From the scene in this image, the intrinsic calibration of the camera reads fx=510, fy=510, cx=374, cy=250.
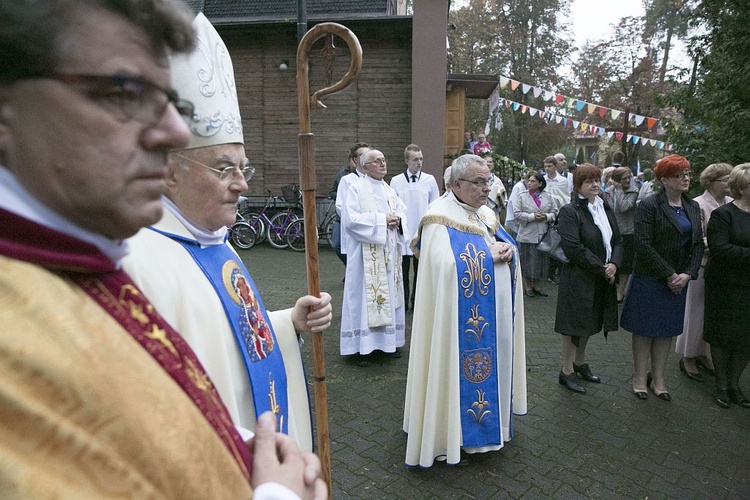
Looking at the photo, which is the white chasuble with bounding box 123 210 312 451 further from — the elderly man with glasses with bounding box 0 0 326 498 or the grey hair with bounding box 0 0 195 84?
the grey hair with bounding box 0 0 195 84

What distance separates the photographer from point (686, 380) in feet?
16.2

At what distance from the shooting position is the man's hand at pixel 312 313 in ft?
6.18

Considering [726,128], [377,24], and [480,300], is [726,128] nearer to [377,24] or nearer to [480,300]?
[480,300]


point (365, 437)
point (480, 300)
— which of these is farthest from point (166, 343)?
point (365, 437)

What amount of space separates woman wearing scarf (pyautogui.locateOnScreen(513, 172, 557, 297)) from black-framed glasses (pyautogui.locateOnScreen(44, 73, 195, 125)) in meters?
7.45

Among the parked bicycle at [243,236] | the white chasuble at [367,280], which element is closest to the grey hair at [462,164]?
the white chasuble at [367,280]

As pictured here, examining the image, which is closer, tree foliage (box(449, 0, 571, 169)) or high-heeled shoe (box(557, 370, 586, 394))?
high-heeled shoe (box(557, 370, 586, 394))

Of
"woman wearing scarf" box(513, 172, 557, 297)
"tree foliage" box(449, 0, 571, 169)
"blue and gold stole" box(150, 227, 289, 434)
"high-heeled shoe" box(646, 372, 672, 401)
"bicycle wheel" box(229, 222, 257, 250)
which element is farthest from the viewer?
"tree foliage" box(449, 0, 571, 169)

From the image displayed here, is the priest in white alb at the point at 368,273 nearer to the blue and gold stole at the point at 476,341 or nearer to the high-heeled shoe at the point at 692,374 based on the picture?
the blue and gold stole at the point at 476,341

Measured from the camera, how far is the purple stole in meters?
0.66

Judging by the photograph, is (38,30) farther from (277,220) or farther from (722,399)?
(277,220)

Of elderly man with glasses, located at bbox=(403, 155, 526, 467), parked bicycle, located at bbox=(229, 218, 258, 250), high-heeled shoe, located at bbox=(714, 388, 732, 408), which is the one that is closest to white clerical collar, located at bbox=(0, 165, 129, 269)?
elderly man with glasses, located at bbox=(403, 155, 526, 467)

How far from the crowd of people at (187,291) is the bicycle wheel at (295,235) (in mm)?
7872

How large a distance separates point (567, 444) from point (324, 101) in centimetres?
1055
